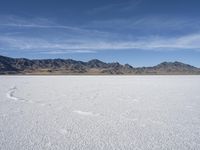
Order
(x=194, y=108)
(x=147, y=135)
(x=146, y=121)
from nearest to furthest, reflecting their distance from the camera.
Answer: (x=147, y=135) < (x=146, y=121) < (x=194, y=108)

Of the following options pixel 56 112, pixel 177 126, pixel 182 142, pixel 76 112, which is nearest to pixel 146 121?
pixel 177 126

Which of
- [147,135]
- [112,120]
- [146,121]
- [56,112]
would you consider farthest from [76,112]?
[147,135]

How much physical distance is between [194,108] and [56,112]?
14.7ft

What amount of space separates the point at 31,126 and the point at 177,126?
134 inches

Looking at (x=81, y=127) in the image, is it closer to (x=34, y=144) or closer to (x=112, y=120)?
(x=112, y=120)

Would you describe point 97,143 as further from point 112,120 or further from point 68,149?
point 112,120

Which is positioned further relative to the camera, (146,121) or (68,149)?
(146,121)

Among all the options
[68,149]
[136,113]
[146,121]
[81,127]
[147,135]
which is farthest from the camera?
[136,113]

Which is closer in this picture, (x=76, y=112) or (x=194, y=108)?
(x=76, y=112)

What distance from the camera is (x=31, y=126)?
239 inches

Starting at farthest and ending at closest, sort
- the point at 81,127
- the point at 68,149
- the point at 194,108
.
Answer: the point at 194,108 → the point at 81,127 → the point at 68,149

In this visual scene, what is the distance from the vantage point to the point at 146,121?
21.5 ft

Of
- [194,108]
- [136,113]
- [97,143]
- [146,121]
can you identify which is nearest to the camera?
[97,143]

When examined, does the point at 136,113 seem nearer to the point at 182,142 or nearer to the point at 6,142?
the point at 182,142
